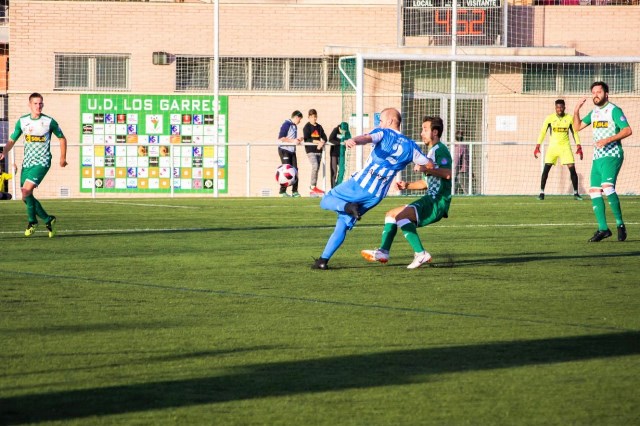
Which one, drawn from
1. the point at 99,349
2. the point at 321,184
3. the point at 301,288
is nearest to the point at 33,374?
the point at 99,349

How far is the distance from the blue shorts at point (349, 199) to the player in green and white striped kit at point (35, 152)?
5217 millimetres

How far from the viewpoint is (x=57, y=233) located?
1634cm

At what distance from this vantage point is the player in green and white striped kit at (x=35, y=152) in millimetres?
15648

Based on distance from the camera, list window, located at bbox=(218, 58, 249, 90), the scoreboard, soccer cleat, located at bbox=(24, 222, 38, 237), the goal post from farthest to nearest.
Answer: window, located at bbox=(218, 58, 249, 90) < the scoreboard < the goal post < soccer cleat, located at bbox=(24, 222, 38, 237)

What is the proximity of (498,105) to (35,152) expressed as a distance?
19257 mm

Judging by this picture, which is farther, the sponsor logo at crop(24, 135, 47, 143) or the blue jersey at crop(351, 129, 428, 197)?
the sponsor logo at crop(24, 135, 47, 143)

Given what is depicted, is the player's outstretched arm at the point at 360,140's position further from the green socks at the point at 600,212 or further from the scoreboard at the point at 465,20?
the scoreboard at the point at 465,20

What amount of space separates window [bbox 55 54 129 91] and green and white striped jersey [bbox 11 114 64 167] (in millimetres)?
18933

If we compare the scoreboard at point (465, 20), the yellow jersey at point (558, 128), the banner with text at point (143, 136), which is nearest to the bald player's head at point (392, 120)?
the yellow jersey at point (558, 128)

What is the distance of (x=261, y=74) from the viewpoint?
34.8m

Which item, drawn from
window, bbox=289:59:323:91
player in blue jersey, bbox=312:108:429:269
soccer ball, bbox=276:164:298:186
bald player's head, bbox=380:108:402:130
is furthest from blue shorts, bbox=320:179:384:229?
window, bbox=289:59:323:91

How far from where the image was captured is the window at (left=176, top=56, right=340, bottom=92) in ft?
114

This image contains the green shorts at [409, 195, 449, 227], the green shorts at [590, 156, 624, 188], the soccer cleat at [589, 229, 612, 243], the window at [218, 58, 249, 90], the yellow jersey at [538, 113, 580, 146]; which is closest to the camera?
the green shorts at [409, 195, 449, 227]

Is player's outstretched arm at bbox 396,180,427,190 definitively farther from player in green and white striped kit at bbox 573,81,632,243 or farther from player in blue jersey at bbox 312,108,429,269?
player in green and white striped kit at bbox 573,81,632,243
